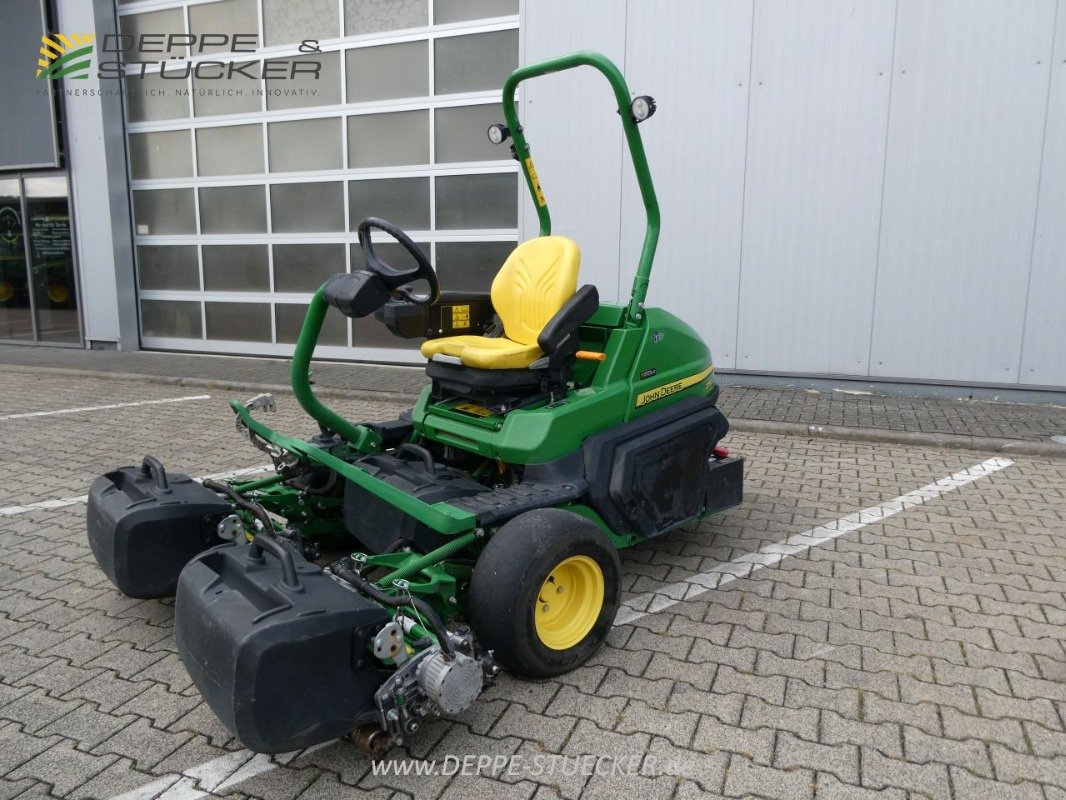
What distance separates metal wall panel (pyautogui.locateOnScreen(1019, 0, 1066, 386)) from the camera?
23.7 ft

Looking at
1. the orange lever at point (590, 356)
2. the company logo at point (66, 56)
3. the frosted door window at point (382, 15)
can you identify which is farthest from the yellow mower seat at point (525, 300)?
the company logo at point (66, 56)

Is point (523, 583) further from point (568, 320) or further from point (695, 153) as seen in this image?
point (695, 153)

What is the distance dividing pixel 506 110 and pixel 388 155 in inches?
230

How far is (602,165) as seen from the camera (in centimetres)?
864

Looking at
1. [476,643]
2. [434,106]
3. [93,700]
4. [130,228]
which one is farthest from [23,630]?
[130,228]

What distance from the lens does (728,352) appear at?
337 inches

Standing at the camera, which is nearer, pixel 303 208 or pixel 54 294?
pixel 303 208

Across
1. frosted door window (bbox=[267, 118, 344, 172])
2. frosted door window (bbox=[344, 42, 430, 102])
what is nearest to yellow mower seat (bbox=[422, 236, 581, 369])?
frosted door window (bbox=[344, 42, 430, 102])

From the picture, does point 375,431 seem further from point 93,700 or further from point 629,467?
point 93,700

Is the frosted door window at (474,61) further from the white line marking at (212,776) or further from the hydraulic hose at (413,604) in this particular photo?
the white line marking at (212,776)

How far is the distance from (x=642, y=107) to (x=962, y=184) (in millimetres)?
5335

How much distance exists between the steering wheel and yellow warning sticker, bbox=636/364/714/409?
102 centimetres

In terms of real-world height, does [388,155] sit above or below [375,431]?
above

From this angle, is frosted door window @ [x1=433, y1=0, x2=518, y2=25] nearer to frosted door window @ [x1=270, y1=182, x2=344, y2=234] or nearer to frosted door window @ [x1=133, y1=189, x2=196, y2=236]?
frosted door window @ [x1=270, y1=182, x2=344, y2=234]
